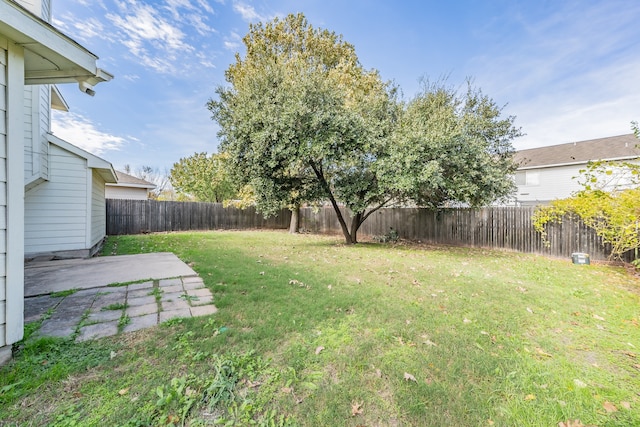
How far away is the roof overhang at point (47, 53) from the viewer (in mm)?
1919

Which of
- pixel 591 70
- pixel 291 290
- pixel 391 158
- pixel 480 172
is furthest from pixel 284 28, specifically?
pixel 291 290

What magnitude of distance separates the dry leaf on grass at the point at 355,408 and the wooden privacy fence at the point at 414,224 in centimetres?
878

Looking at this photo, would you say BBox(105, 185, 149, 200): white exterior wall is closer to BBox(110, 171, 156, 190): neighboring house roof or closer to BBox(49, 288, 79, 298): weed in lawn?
BBox(110, 171, 156, 190): neighboring house roof

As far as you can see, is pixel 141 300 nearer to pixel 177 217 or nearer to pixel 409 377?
pixel 409 377

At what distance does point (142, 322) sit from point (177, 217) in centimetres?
1319

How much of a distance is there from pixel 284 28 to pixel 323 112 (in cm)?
870

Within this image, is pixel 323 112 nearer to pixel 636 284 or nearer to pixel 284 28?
pixel 636 284

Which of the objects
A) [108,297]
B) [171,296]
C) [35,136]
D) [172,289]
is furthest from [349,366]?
[35,136]

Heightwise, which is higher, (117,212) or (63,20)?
(63,20)

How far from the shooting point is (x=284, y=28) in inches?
510

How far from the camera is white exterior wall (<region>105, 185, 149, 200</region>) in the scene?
53.3 ft

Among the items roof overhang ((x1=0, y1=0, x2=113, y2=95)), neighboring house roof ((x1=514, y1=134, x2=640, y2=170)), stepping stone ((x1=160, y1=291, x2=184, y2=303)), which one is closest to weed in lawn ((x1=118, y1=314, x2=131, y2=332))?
stepping stone ((x1=160, y1=291, x2=184, y2=303))

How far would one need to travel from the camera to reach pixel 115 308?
2.92 m

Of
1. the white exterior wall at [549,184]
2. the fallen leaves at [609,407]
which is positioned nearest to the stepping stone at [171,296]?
the fallen leaves at [609,407]
